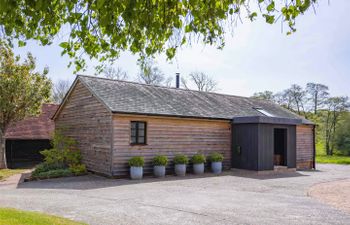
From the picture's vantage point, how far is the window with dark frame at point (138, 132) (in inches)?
603

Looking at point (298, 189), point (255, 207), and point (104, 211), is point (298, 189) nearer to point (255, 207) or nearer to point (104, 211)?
point (255, 207)

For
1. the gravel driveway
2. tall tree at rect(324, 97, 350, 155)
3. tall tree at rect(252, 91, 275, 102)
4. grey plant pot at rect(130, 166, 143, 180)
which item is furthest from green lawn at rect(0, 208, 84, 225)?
tall tree at rect(252, 91, 275, 102)

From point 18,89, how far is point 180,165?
9.41 metres

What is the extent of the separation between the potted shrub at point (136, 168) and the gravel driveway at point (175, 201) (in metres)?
0.67

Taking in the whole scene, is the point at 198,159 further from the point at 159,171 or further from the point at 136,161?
the point at 136,161

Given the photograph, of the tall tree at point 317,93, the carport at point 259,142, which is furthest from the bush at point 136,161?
the tall tree at point 317,93

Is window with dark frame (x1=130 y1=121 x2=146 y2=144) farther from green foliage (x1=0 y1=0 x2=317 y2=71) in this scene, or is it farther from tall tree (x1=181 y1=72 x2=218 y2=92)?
tall tree (x1=181 y1=72 x2=218 y2=92)

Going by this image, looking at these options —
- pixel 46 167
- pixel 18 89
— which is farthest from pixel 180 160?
pixel 18 89

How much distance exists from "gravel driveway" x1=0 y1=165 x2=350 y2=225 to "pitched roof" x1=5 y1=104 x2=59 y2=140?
8534 mm

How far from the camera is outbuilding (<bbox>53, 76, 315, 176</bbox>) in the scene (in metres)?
14.9

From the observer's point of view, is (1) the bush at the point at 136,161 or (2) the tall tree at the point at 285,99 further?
(2) the tall tree at the point at 285,99

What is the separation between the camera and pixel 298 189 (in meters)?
12.3

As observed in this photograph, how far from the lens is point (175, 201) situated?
9.40 meters

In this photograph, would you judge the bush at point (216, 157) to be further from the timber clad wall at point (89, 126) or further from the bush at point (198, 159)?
the timber clad wall at point (89, 126)
